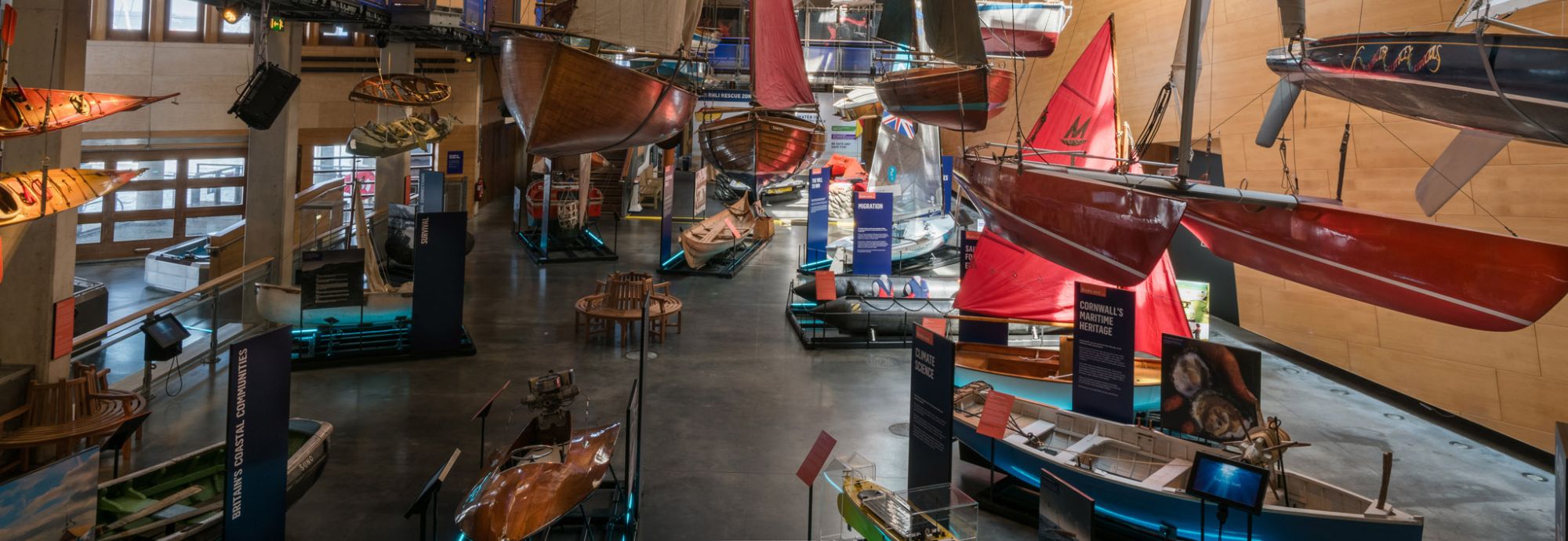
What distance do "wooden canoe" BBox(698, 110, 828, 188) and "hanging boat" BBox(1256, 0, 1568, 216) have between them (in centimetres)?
838

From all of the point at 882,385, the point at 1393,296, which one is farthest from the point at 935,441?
the point at 882,385

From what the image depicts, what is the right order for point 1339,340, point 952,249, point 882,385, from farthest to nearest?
point 952,249
point 1339,340
point 882,385

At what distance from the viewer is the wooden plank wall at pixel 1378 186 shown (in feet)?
30.5

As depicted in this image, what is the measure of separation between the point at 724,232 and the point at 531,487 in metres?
13.1

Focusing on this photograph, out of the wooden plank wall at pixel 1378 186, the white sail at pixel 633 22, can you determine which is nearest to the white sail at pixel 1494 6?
the wooden plank wall at pixel 1378 186

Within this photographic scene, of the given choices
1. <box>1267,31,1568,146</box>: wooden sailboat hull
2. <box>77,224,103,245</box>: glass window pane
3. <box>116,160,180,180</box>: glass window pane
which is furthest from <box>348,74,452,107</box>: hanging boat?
<box>1267,31,1568,146</box>: wooden sailboat hull

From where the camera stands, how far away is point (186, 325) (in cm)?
1246

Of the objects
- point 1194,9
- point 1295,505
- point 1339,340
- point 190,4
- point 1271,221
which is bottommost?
point 1295,505

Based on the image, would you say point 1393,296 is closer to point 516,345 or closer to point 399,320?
point 516,345

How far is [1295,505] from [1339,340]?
23.5 ft

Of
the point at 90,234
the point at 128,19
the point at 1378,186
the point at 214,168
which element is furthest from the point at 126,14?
the point at 1378,186

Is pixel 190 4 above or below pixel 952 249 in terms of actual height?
above

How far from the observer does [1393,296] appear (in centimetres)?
559

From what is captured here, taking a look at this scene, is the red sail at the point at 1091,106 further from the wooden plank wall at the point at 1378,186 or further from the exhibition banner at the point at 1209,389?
the exhibition banner at the point at 1209,389
